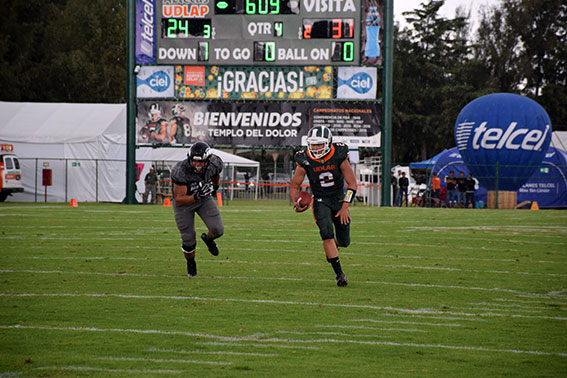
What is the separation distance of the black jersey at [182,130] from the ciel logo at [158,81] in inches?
51.3

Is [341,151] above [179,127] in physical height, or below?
below

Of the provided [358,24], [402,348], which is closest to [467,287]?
[402,348]

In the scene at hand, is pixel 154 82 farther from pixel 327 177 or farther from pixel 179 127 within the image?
pixel 327 177

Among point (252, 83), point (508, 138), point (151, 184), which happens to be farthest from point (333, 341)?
point (508, 138)

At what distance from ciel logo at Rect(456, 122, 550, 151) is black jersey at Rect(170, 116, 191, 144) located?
45.2 feet

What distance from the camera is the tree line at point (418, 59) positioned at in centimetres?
6359

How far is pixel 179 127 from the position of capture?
33.7m

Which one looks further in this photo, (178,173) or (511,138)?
(511,138)

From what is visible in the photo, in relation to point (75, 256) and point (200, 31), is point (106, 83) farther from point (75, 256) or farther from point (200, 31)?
point (75, 256)

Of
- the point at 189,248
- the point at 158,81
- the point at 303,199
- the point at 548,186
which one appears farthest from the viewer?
the point at 548,186

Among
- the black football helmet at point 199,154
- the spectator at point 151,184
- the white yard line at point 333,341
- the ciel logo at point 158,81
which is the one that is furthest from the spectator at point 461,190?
the white yard line at point 333,341

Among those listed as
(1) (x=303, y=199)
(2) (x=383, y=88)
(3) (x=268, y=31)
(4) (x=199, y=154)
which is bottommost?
(1) (x=303, y=199)

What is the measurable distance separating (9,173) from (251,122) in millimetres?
11931

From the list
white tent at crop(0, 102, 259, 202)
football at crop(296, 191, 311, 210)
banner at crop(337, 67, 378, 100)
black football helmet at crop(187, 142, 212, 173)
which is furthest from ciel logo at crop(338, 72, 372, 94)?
football at crop(296, 191, 311, 210)
